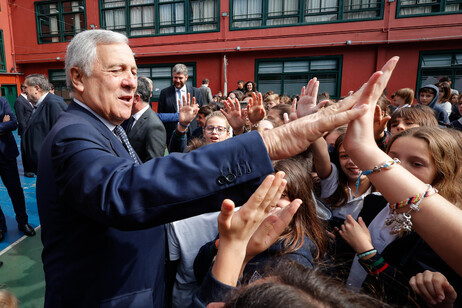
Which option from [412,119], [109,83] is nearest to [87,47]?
[109,83]

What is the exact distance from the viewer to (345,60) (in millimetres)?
10953

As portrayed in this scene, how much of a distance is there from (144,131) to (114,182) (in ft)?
6.90

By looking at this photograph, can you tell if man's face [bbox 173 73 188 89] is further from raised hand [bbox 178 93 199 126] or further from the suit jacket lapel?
the suit jacket lapel

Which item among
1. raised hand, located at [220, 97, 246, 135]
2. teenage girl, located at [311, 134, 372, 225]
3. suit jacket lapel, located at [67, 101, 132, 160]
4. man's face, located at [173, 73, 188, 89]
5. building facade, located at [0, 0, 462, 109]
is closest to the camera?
suit jacket lapel, located at [67, 101, 132, 160]

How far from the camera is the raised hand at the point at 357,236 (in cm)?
128

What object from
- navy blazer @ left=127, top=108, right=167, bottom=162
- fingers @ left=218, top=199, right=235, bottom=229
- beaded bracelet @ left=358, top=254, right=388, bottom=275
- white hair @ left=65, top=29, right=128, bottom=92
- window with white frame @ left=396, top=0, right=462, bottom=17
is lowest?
beaded bracelet @ left=358, top=254, right=388, bottom=275

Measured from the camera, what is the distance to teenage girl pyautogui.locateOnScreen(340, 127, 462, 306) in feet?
3.87

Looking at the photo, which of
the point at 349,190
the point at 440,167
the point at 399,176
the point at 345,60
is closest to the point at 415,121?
the point at 349,190

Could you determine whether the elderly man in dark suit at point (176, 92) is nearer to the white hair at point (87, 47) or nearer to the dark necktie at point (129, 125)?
the dark necktie at point (129, 125)

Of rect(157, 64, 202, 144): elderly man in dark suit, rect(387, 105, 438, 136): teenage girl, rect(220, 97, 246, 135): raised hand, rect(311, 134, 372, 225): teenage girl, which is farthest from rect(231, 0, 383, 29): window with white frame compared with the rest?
rect(311, 134, 372, 225): teenage girl

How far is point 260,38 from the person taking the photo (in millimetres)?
11578

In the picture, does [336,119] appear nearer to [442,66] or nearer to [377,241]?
[377,241]

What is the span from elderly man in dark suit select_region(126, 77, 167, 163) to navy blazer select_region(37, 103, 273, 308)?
1644 millimetres

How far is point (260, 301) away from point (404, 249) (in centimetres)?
98
